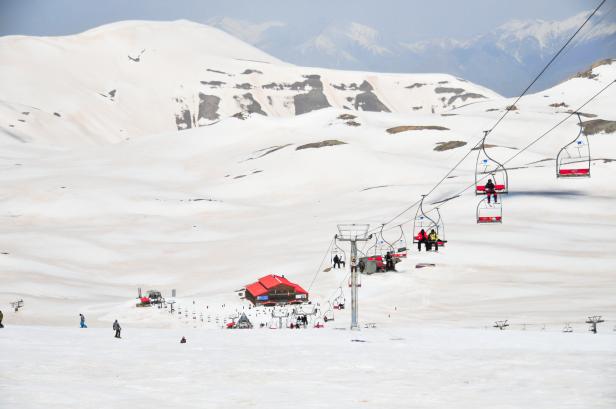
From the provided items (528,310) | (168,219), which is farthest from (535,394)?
(168,219)

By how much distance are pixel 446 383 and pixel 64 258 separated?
68806mm

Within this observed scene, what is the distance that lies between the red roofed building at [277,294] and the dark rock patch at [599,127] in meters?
120

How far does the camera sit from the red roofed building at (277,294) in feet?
210

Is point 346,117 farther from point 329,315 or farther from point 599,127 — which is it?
point 329,315

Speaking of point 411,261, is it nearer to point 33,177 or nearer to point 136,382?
point 136,382

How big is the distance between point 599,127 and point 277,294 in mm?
124198

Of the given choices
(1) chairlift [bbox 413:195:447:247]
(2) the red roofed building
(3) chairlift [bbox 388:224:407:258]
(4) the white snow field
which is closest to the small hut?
(4) the white snow field

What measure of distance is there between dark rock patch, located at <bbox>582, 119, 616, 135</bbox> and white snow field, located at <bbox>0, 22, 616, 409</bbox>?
0.56 meters

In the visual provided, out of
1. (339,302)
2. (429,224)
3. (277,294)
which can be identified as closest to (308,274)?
(277,294)

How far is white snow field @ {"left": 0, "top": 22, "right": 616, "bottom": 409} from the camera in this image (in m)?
24.5

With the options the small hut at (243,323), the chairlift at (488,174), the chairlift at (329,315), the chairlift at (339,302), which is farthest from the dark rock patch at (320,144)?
the small hut at (243,323)

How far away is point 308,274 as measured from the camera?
245ft

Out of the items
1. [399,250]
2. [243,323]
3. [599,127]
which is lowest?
[243,323]

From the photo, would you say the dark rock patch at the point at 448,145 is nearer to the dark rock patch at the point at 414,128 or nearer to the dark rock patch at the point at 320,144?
the dark rock patch at the point at 414,128
